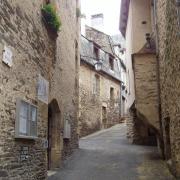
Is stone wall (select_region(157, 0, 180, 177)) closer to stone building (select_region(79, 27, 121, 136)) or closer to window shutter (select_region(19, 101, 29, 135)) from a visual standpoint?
window shutter (select_region(19, 101, 29, 135))

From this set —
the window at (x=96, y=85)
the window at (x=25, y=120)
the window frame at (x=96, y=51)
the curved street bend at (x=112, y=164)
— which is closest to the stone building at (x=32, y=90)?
the window at (x=25, y=120)

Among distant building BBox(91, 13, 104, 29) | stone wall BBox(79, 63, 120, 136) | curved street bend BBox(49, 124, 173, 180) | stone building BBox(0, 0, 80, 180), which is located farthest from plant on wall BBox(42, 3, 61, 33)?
distant building BBox(91, 13, 104, 29)

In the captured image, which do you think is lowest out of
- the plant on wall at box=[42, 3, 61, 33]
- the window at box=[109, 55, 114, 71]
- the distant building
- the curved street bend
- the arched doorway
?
the curved street bend

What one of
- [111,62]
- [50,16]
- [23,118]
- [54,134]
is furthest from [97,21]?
[23,118]

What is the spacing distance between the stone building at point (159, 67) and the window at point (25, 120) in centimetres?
333

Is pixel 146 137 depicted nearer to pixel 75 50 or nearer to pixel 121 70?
pixel 75 50

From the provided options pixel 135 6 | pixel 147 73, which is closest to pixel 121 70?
pixel 135 6

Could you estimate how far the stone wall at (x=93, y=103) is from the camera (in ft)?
63.3

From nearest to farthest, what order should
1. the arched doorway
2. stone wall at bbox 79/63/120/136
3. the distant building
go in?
the arched doorway
stone wall at bbox 79/63/120/136
the distant building

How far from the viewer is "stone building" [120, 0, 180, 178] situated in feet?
24.6

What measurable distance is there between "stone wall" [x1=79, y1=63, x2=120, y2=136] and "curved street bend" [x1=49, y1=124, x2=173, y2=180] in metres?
4.52

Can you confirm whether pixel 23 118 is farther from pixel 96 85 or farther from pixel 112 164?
pixel 96 85

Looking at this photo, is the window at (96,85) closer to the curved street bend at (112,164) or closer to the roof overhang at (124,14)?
the roof overhang at (124,14)

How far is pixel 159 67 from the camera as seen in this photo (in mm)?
10602
